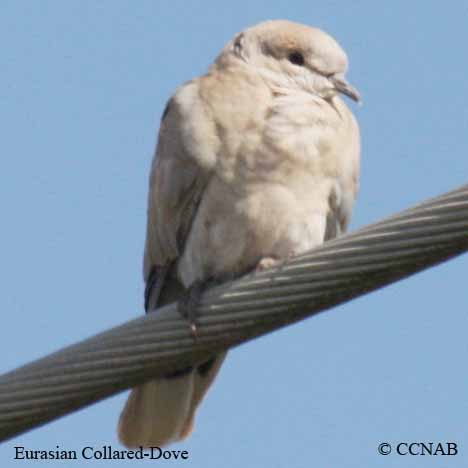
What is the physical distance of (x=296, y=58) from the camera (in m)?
6.86

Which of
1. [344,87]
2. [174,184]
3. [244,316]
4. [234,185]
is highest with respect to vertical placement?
[344,87]

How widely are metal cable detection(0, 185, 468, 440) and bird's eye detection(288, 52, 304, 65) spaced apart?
98.8 inches

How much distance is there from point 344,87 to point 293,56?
0.35 metres

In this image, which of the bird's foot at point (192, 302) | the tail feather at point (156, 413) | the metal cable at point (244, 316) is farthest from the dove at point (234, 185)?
the metal cable at point (244, 316)

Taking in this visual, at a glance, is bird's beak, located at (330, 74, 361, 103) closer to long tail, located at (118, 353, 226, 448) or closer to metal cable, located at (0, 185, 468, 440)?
long tail, located at (118, 353, 226, 448)

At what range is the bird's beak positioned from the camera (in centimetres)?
662

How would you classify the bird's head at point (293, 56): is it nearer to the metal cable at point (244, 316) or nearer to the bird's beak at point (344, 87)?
the bird's beak at point (344, 87)

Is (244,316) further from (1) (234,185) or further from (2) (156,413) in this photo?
(2) (156,413)

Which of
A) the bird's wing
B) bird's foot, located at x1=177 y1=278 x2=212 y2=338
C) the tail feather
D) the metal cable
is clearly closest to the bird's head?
the bird's wing

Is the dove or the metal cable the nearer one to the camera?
the metal cable

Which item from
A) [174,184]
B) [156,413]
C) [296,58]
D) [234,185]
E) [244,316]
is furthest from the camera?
[296,58]

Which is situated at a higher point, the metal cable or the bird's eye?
the bird's eye

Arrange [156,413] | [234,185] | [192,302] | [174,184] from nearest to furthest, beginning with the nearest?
[192,302] < [234,185] < [174,184] < [156,413]

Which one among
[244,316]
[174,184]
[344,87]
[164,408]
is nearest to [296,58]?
[344,87]
